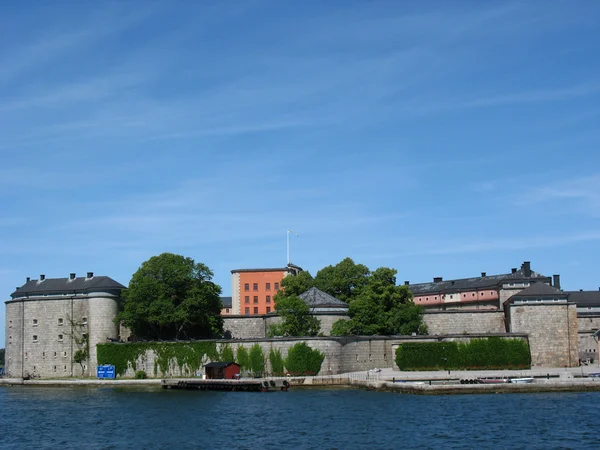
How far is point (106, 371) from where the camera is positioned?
7431cm

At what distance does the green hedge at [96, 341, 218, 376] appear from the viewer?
236 feet

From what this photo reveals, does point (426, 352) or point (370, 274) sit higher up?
point (370, 274)

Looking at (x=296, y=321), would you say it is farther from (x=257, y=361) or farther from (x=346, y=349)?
(x=346, y=349)

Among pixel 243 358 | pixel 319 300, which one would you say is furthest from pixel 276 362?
pixel 319 300

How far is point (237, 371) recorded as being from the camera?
227 feet

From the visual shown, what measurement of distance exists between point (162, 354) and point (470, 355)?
88.2 feet

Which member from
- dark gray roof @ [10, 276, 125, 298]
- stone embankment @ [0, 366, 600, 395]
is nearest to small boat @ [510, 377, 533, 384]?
stone embankment @ [0, 366, 600, 395]

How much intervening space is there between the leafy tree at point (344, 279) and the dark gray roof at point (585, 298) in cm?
2530

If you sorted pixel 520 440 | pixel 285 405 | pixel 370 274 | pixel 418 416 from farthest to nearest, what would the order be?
pixel 370 274, pixel 285 405, pixel 418 416, pixel 520 440

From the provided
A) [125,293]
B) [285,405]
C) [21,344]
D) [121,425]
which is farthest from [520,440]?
[21,344]

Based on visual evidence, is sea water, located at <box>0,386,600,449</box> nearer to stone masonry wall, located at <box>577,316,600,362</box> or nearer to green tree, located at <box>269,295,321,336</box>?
green tree, located at <box>269,295,321,336</box>

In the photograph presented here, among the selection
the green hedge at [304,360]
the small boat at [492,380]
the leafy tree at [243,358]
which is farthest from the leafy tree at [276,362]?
the small boat at [492,380]

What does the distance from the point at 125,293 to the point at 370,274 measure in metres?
26.5

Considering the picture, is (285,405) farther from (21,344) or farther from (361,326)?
(21,344)
